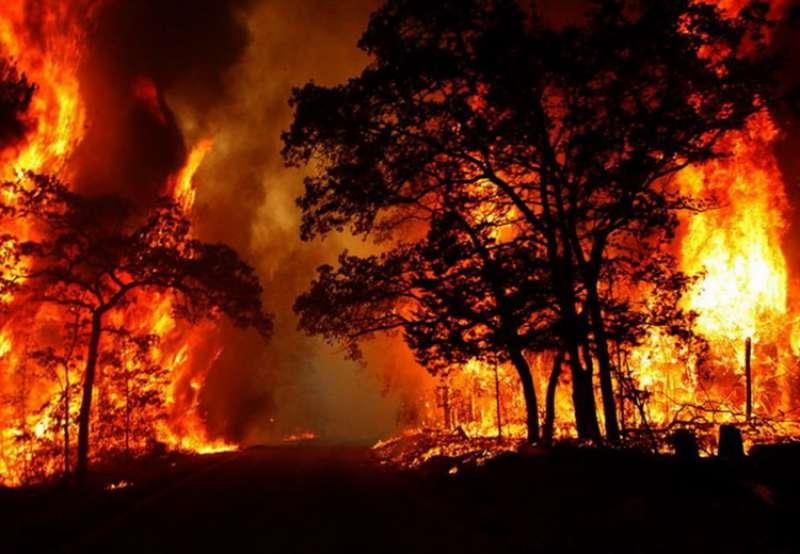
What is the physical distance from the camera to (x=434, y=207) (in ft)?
64.1

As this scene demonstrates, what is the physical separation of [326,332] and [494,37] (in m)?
9.83

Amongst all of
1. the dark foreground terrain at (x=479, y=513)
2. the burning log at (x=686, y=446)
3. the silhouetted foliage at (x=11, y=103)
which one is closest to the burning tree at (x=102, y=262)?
the silhouetted foliage at (x=11, y=103)

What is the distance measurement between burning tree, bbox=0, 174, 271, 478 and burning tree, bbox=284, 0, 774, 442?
7.26 metres

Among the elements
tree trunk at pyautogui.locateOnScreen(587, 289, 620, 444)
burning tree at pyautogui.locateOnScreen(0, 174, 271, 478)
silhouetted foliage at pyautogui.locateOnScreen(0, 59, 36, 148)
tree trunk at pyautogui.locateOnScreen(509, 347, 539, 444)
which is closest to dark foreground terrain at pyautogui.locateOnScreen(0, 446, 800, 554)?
tree trunk at pyautogui.locateOnScreen(587, 289, 620, 444)

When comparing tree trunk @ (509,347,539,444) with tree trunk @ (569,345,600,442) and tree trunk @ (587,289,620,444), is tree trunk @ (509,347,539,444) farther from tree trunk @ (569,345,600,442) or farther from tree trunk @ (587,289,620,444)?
tree trunk @ (587,289,620,444)

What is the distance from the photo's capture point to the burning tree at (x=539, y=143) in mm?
15273

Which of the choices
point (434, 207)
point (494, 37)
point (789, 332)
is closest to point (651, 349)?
point (789, 332)

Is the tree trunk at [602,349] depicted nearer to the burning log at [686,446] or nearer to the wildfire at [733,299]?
the burning log at [686,446]

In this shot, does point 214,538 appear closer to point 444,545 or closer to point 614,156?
point 444,545

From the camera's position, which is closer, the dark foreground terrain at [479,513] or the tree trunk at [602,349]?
the dark foreground terrain at [479,513]

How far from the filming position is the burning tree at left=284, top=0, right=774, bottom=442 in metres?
15.3

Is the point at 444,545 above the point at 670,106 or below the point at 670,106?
below

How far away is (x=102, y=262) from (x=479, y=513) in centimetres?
1608

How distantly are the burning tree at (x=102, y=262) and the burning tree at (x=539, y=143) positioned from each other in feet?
23.8
